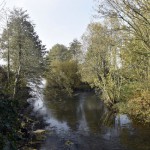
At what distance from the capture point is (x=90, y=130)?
22125mm

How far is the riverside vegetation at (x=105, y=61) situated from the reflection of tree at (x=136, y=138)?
229 centimetres

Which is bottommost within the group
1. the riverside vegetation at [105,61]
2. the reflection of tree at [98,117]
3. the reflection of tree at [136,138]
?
the reflection of tree at [136,138]

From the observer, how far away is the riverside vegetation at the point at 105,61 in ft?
46.3

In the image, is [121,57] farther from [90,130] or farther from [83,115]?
[83,115]

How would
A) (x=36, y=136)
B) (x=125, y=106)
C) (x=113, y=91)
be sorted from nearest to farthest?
(x=36, y=136) < (x=125, y=106) < (x=113, y=91)

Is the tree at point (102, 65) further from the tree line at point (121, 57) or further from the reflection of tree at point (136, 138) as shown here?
the reflection of tree at point (136, 138)

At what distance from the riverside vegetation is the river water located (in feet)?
6.15

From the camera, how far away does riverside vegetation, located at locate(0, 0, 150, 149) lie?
14124 mm

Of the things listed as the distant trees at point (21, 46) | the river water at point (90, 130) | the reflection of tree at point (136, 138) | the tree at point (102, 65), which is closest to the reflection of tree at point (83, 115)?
the river water at point (90, 130)

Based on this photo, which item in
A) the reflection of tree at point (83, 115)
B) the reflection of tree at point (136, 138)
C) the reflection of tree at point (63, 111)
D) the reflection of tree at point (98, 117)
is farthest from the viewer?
the reflection of tree at point (63, 111)

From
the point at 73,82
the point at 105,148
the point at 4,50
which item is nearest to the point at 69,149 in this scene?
the point at 105,148

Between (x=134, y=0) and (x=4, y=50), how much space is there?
15.3 m

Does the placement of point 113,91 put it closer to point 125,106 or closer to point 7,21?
point 125,106

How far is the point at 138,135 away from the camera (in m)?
20.1
